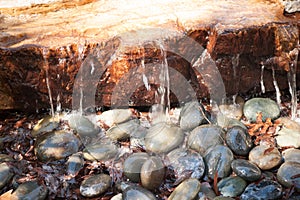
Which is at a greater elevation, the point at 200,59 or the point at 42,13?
the point at 42,13

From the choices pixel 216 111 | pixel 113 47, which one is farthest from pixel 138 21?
pixel 216 111

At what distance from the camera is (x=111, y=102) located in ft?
11.8

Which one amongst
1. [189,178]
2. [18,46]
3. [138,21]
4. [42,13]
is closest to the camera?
[189,178]

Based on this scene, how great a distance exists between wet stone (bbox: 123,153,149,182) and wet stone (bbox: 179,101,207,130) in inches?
21.4

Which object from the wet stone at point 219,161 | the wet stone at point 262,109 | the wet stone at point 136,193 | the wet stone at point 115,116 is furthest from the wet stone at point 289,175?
the wet stone at point 115,116

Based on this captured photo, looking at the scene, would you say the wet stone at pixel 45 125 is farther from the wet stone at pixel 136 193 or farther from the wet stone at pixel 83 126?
the wet stone at pixel 136 193

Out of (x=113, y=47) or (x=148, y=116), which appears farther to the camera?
(x=148, y=116)

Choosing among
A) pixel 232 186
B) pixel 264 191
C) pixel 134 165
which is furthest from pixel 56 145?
pixel 264 191

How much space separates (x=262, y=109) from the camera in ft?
11.7

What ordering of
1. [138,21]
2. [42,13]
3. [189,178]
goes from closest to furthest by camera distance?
[189,178]
[138,21]
[42,13]

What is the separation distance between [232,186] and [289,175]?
1.48 feet

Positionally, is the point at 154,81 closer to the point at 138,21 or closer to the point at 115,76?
the point at 115,76

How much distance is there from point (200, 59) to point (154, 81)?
0.49 metres

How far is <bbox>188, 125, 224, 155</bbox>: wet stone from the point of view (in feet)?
10.3
